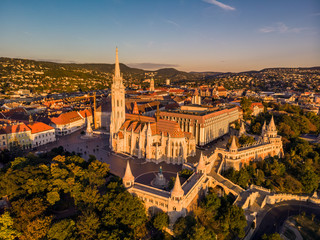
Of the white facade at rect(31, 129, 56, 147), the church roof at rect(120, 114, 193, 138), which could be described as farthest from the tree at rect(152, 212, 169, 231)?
the white facade at rect(31, 129, 56, 147)

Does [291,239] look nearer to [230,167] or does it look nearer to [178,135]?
[230,167]

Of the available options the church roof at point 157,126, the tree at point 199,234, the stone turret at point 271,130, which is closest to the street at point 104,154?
the church roof at point 157,126

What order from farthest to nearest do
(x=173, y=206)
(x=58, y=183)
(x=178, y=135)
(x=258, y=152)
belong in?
(x=258, y=152) → (x=178, y=135) → (x=58, y=183) → (x=173, y=206)

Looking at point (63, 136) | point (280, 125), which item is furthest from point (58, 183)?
point (280, 125)

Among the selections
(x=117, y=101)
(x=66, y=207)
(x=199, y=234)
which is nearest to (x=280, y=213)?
(x=199, y=234)

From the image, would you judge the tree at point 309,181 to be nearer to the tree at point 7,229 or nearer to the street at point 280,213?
the street at point 280,213

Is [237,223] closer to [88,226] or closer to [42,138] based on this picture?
[88,226]
